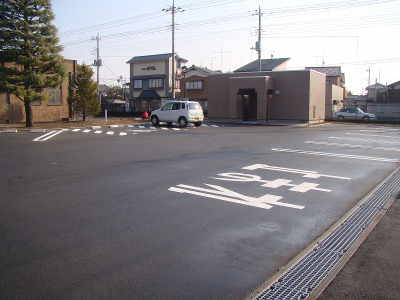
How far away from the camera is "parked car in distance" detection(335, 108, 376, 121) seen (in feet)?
120

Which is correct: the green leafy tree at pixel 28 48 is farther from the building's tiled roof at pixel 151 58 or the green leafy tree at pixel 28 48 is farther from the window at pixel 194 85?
the building's tiled roof at pixel 151 58

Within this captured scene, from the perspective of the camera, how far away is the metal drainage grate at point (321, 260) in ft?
11.2

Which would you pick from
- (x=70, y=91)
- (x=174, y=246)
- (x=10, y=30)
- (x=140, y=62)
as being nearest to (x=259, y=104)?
(x=70, y=91)

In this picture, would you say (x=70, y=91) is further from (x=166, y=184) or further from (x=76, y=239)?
(x=76, y=239)

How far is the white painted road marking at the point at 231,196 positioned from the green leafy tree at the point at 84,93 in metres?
24.0

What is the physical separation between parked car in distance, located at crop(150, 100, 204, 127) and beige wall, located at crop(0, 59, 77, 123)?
26.4 ft

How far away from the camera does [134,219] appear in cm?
540

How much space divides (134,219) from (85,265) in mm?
1581

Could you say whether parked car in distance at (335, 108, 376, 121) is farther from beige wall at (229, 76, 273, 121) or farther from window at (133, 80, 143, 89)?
window at (133, 80, 143, 89)

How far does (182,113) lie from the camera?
24312 mm

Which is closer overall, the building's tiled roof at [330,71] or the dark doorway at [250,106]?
the dark doorway at [250,106]

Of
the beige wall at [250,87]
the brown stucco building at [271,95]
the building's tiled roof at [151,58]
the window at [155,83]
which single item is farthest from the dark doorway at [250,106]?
the window at [155,83]

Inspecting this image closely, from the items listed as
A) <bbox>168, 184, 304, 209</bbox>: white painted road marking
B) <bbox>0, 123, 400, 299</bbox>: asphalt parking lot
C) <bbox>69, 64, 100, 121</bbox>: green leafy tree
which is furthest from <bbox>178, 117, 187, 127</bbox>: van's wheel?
<bbox>168, 184, 304, 209</bbox>: white painted road marking

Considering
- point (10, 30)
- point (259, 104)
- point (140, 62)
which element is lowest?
point (259, 104)
